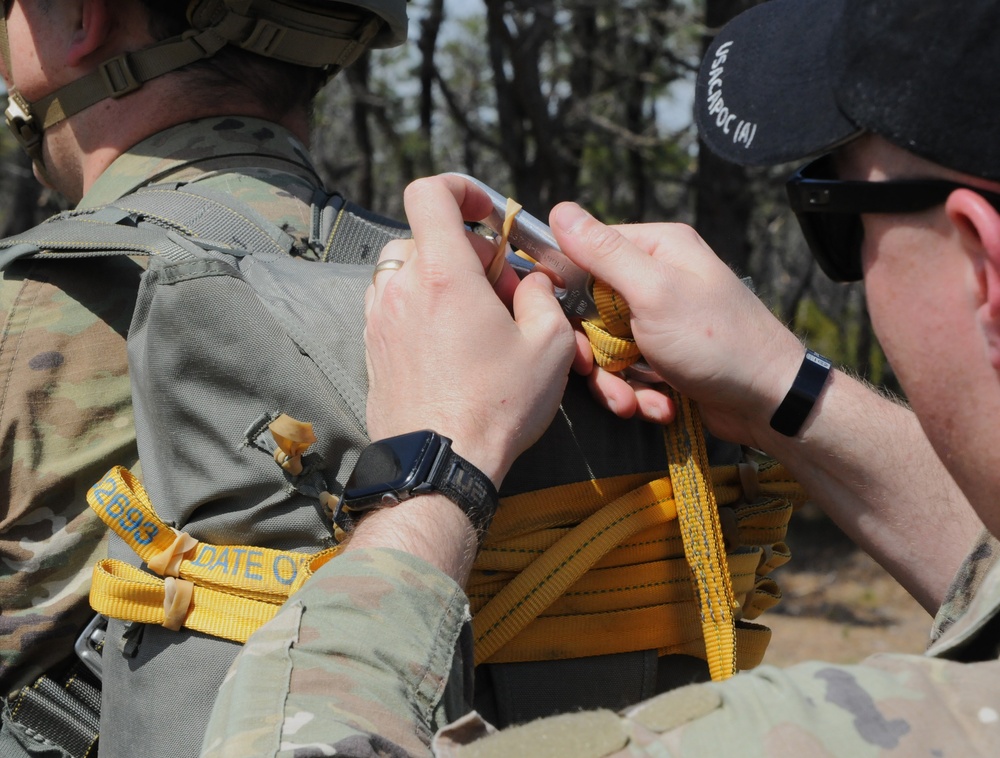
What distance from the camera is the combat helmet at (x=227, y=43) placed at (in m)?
2.40

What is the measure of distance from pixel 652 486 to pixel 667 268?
371 millimetres

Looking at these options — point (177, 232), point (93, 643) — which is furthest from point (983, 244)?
point (93, 643)

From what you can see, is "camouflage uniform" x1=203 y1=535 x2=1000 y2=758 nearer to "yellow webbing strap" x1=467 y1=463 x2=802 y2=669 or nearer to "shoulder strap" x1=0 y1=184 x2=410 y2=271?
"yellow webbing strap" x1=467 y1=463 x2=802 y2=669

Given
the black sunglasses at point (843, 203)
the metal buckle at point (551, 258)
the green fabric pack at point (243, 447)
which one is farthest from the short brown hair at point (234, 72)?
the black sunglasses at point (843, 203)

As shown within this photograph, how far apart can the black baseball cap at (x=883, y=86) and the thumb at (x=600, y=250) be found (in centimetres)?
29

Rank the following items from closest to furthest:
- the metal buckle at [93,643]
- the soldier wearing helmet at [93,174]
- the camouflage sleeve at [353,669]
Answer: the camouflage sleeve at [353,669] < the metal buckle at [93,643] < the soldier wearing helmet at [93,174]

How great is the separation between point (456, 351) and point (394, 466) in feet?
0.64

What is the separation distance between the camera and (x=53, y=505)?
200cm

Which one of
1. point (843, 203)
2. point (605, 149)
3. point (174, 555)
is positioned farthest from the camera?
point (605, 149)

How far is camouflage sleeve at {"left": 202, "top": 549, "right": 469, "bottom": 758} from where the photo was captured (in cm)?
123

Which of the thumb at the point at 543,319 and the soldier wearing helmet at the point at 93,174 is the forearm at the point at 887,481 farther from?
the soldier wearing helmet at the point at 93,174

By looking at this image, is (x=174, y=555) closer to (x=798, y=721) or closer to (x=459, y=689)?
(x=459, y=689)

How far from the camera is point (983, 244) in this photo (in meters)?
1.09

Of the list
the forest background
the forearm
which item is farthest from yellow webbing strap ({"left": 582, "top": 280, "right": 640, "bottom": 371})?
the forest background
